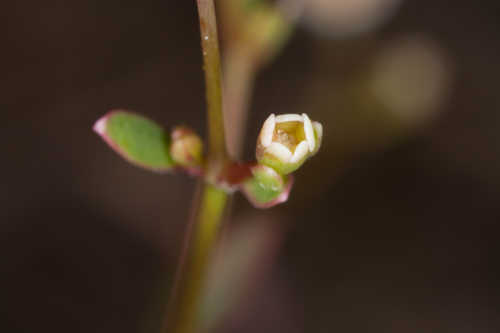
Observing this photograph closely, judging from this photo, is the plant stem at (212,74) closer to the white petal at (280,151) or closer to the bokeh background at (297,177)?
the white petal at (280,151)

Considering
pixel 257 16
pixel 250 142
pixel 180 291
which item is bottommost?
pixel 180 291

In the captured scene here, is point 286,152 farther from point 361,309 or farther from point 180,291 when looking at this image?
point 361,309

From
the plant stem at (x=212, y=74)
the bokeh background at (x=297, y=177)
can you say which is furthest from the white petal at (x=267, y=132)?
the bokeh background at (x=297, y=177)

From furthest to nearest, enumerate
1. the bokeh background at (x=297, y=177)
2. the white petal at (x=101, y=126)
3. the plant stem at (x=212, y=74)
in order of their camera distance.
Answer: the bokeh background at (x=297, y=177), the white petal at (x=101, y=126), the plant stem at (x=212, y=74)

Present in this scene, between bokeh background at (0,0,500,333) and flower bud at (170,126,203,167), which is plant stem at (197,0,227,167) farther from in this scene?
bokeh background at (0,0,500,333)

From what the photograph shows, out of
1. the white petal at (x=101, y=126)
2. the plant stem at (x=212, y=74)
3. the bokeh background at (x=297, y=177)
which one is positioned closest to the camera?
the plant stem at (x=212, y=74)

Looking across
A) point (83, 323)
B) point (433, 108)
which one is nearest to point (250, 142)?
point (433, 108)

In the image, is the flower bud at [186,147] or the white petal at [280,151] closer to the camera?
the white petal at [280,151]

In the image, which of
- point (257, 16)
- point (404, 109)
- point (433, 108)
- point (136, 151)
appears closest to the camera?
point (136, 151)

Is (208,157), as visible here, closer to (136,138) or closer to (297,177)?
(136,138)
